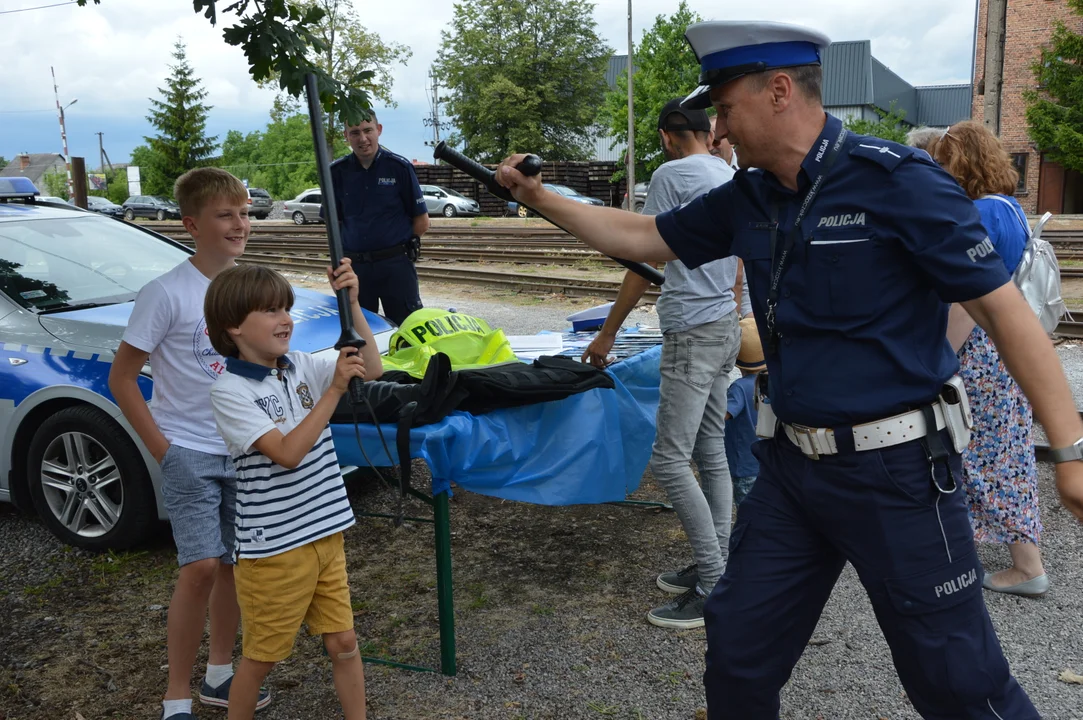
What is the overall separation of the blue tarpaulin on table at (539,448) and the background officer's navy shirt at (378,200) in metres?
2.50

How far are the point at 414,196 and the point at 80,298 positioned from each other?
2148 mm

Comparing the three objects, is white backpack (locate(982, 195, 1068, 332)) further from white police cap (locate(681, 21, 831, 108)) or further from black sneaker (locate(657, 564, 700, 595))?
white police cap (locate(681, 21, 831, 108))

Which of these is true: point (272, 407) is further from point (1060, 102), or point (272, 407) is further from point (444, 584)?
point (1060, 102)

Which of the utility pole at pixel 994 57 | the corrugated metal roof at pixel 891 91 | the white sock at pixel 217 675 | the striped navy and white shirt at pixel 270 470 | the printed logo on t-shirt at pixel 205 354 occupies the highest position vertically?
the corrugated metal roof at pixel 891 91

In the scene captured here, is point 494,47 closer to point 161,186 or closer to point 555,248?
point 161,186

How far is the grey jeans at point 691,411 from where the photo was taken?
12.4 feet

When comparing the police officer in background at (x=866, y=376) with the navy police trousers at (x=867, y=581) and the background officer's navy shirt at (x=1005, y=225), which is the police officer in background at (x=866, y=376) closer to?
the navy police trousers at (x=867, y=581)

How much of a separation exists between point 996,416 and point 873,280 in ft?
7.80

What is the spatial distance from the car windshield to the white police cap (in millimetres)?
3830

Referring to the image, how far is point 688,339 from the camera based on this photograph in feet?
12.4

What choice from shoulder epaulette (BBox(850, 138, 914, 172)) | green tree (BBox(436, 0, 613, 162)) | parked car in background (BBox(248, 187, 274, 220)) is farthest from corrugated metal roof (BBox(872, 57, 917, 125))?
shoulder epaulette (BBox(850, 138, 914, 172))

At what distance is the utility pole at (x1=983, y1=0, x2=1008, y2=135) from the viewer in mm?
16453

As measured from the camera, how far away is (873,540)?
7.34ft

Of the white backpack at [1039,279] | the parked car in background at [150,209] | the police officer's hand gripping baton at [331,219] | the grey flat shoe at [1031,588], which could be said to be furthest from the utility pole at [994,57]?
the parked car in background at [150,209]
